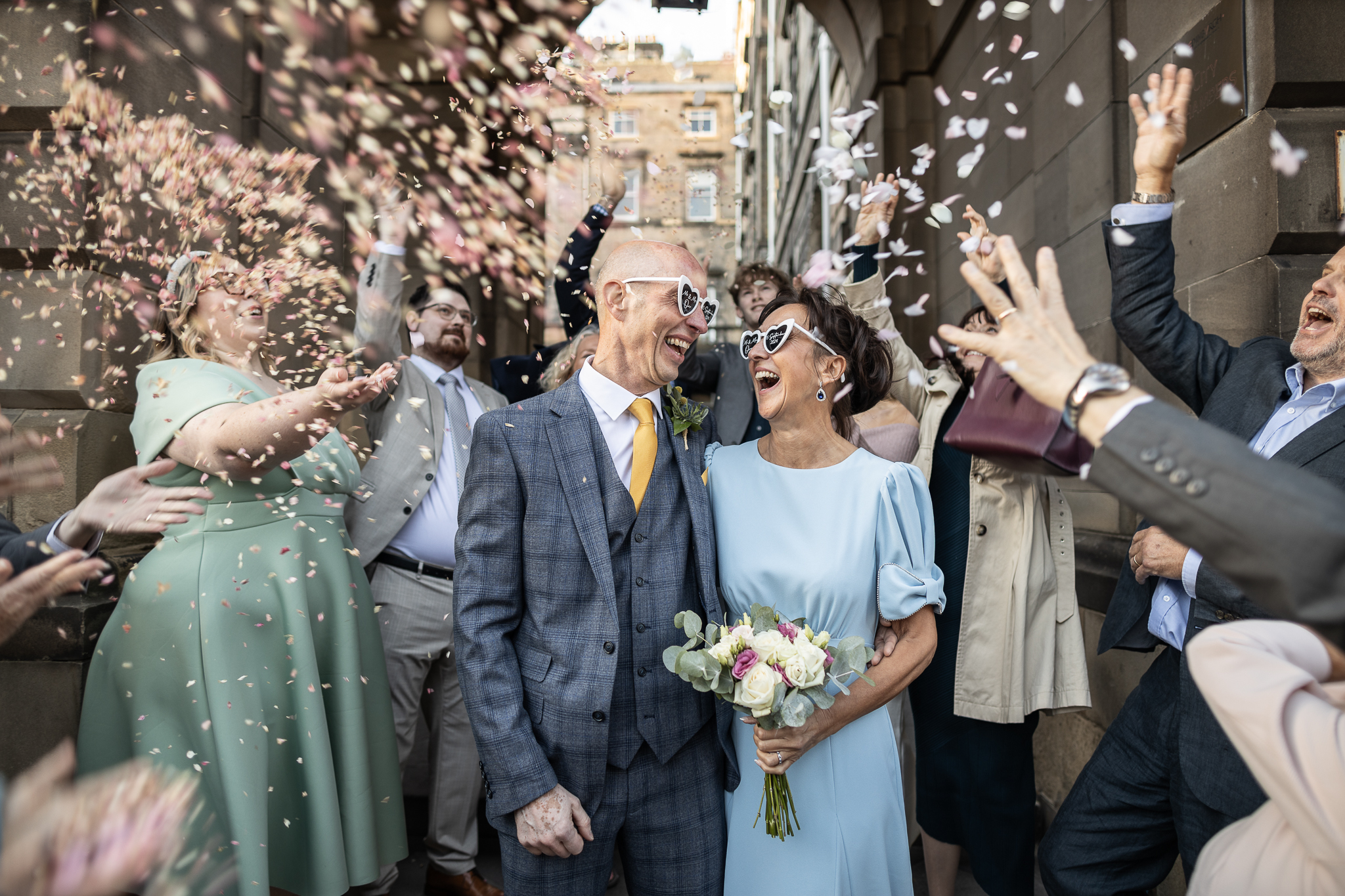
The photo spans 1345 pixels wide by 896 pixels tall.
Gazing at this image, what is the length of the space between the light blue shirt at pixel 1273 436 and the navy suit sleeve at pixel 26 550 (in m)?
3.01

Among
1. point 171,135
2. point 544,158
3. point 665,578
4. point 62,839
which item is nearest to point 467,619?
point 665,578

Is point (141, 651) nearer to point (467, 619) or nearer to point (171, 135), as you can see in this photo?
point (467, 619)

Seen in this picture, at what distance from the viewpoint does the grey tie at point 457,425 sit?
13.1 ft

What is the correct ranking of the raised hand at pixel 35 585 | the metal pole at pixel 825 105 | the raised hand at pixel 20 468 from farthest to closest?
the metal pole at pixel 825 105 < the raised hand at pixel 20 468 < the raised hand at pixel 35 585

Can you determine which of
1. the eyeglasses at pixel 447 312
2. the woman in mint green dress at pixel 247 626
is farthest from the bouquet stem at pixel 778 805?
the eyeglasses at pixel 447 312

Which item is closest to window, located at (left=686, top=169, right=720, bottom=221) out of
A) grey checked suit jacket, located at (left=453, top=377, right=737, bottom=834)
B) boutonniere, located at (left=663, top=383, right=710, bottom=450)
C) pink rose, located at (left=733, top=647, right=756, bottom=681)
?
boutonniere, located at (left=663, top=383, right=710, bottom=450)

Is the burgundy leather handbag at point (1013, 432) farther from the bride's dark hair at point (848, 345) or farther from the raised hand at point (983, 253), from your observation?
the bride's dark hair at point (848, 345)

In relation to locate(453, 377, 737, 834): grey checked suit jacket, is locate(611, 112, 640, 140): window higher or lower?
higher

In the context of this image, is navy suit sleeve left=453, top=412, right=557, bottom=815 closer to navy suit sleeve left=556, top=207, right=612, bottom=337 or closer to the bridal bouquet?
the bridal bouquet

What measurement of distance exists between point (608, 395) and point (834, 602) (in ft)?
2.74

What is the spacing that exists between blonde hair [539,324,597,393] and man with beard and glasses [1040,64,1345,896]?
2.29 metres

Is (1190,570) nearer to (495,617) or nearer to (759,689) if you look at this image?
(759,689)

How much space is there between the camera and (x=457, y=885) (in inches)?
147

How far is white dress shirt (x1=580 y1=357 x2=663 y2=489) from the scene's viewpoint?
7.56ft
